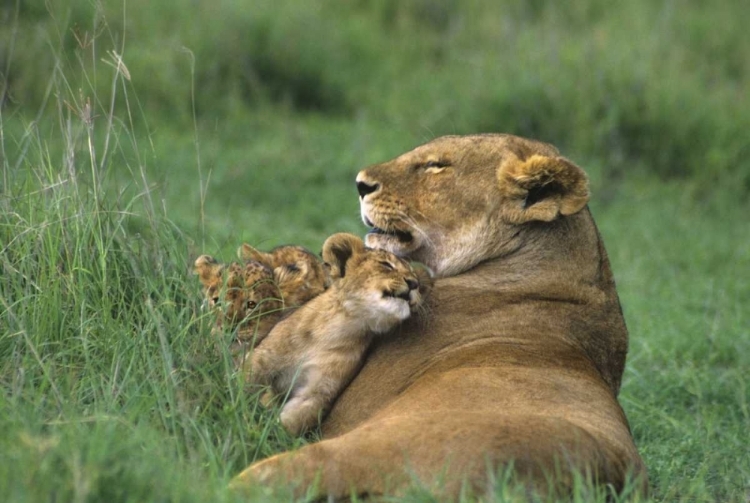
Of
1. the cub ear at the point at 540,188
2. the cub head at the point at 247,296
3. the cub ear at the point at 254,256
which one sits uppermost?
the cub ear at the point at 540,188

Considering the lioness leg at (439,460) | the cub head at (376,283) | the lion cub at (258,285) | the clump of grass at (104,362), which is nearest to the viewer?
the clump of grass at (104,362)

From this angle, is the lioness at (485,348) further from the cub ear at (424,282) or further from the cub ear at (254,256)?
the cub ear at (254,256)

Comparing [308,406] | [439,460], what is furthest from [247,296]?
[439,460]

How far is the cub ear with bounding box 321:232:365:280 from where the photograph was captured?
432 centimetres

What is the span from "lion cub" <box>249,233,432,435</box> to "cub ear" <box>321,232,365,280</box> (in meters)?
0.05

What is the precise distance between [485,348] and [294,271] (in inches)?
35.1

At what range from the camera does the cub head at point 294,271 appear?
4.59m

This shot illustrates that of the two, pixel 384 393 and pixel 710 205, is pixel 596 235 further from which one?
pixel 710 205

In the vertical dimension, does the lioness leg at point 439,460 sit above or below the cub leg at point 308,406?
above

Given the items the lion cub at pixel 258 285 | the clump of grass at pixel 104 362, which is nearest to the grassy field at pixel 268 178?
the clump of grass at pixel 104 362

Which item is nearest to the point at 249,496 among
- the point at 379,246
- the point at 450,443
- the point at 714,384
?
the point at 450,443

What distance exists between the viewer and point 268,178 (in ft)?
30.5

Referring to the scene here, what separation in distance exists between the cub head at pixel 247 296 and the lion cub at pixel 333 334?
206mm

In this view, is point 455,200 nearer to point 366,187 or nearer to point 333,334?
point 366,187
